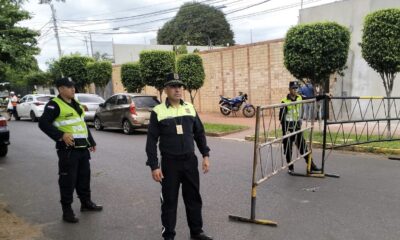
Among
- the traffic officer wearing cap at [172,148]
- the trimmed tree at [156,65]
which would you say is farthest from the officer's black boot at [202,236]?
the trimmed tree at [156,65]

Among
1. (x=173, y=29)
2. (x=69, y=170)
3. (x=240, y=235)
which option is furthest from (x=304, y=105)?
(x=173, y=29)

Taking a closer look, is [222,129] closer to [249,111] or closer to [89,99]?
[249,111]

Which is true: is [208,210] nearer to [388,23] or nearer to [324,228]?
[324,228]

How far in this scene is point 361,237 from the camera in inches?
176

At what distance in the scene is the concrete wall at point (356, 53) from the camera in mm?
15041

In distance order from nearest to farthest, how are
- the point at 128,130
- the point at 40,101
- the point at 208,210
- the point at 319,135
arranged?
the point at 208,210 < the point at 319,135 < the point at 128,130 < the point at 40,101

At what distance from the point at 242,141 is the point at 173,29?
50357 millimetres

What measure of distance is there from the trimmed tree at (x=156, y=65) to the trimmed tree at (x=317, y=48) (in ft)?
24.2

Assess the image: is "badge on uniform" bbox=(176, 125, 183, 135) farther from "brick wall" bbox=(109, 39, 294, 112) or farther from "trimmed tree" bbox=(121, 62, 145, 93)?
"trimmed tree" bbox=(121, 62, 145, 93)

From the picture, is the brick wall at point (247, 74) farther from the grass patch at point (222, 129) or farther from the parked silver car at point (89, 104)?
the parked silver car at point (89, 104)

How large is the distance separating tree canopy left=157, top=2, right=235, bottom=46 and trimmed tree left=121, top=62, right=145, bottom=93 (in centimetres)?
3779

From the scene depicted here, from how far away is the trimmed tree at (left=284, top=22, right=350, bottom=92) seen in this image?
38.3 feet

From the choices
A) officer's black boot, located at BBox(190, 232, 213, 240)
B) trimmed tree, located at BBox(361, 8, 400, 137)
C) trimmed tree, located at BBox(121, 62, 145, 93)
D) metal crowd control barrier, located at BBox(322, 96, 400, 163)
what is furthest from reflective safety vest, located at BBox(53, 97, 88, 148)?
trimmed tree, located at BBox(121, 62, 145, 93)

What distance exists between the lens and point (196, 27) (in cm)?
6038
